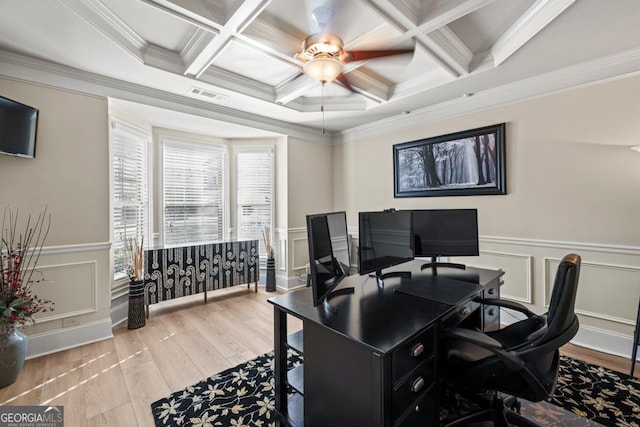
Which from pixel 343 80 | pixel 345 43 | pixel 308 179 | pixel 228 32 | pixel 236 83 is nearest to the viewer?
pixel 228 32

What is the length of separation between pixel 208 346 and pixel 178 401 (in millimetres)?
766

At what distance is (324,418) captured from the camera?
1378 millimetres

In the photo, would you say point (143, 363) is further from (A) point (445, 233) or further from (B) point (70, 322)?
(A) point (445, 233)

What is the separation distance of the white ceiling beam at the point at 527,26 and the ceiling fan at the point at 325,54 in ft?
2.91

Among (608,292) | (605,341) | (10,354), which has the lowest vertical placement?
(605,341)

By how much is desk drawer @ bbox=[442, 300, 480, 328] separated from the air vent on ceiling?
3.13 meters

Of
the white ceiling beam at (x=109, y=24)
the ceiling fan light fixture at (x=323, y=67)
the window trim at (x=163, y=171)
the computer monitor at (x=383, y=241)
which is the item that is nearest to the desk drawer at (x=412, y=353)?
the computer monitor at (x=383, y=241)

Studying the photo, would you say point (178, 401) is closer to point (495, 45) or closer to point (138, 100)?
point (138, 100)

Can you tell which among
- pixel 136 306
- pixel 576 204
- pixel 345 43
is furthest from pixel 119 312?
pixel 576 204

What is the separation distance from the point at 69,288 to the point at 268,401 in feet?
7.32

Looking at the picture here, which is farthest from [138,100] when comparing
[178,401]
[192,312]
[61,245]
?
[178,401]

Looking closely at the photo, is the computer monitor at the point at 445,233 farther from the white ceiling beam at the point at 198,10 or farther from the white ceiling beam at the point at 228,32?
the white ceiling beam at the point at 198,10

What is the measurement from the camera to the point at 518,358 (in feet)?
4.20

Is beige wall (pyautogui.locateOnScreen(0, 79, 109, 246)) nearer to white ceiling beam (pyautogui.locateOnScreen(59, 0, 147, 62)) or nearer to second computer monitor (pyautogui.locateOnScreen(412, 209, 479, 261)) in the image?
white ceiling beam (pyautogui.locateOnScreen(59, 0, 147, 62))
